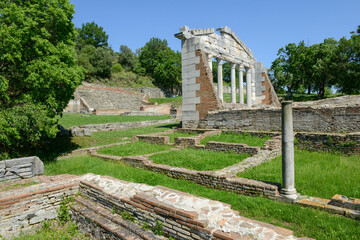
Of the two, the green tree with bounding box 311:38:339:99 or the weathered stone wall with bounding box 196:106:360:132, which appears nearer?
the weathered stone wall with bounding box 196:106:360:132

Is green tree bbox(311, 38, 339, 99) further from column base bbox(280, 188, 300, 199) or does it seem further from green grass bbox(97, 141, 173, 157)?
column base bbox(280, 188, 300, 199)

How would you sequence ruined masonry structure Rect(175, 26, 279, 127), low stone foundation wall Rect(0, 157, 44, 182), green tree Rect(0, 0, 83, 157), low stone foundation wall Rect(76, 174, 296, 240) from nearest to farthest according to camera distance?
low stone foundation wall Rect(76, 174, 296, 240)
low stone foundation wall Rect(0, 157, 44, 182)
green tree Rect(0, 0, 83, 157)
ruined masonry structure Rect(175, 26, 279, 127)

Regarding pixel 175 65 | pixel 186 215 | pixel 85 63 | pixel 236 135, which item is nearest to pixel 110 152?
pixel 236 135

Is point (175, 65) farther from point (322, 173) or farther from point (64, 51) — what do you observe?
point (322, 173)

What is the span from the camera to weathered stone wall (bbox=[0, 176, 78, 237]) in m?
5.02

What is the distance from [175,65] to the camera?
53.8 meters

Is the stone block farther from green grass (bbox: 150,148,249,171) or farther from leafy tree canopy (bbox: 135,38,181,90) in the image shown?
leafy tree canopy (bbox: 135,38,181,90)

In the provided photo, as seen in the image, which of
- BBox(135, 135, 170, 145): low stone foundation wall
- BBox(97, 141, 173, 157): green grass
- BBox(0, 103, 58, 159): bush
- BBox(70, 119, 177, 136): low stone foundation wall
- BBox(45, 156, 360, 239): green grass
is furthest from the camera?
BBox(70, 119, 177, 136): low stone foundation wall

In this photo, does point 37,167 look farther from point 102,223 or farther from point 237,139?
point 237,139

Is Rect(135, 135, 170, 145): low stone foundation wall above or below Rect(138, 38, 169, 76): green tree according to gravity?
below

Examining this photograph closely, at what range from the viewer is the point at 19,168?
726cm

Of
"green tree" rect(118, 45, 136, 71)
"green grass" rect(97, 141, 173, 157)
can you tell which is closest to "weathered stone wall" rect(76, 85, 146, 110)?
"green tree" rect(118, 45, 136, 71)

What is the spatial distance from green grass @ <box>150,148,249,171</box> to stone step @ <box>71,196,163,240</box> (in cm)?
308

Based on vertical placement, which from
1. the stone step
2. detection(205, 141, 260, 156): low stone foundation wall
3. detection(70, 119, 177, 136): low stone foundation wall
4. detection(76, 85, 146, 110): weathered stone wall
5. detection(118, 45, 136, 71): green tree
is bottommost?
the stone step
